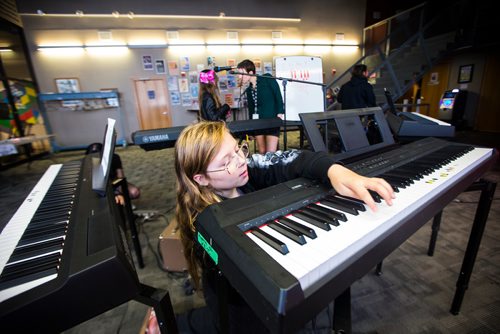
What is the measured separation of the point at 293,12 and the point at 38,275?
8.20 metres

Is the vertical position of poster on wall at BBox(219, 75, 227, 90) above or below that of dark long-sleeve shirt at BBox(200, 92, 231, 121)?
above

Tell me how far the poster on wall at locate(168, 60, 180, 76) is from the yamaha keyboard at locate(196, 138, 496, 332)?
6806 millimetres

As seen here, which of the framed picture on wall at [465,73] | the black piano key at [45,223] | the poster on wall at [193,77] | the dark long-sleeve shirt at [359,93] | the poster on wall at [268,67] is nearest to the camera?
the black piano key at [45,223]

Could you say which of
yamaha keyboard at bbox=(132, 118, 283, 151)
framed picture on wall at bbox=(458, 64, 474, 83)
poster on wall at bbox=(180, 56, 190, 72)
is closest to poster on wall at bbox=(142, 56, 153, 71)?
poster on wall at bbox=(180, 56, 190, 72)

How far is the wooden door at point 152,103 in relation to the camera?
6574 millimetres

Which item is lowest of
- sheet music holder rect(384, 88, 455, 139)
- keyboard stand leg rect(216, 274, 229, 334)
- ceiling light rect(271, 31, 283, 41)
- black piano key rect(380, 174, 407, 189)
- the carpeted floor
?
the carpeted floor

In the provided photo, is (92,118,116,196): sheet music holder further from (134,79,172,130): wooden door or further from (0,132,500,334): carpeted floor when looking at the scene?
(134,79,172,130): wooden door

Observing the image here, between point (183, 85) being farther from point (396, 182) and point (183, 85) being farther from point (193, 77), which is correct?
point (396, 182)

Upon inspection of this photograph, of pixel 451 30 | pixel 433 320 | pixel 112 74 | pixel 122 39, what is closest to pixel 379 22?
pixel 451 30

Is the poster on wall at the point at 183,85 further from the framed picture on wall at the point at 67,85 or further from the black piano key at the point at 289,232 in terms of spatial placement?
the black piano key at the point at 289,232

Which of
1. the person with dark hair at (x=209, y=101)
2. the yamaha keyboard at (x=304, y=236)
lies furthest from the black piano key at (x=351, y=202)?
the person with dark hair at (x=209, y=101)

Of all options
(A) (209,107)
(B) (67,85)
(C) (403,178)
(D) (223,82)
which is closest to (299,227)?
(C) (403,178)

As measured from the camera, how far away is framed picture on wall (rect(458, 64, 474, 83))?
634 cm

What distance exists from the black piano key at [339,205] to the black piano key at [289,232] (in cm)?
19
